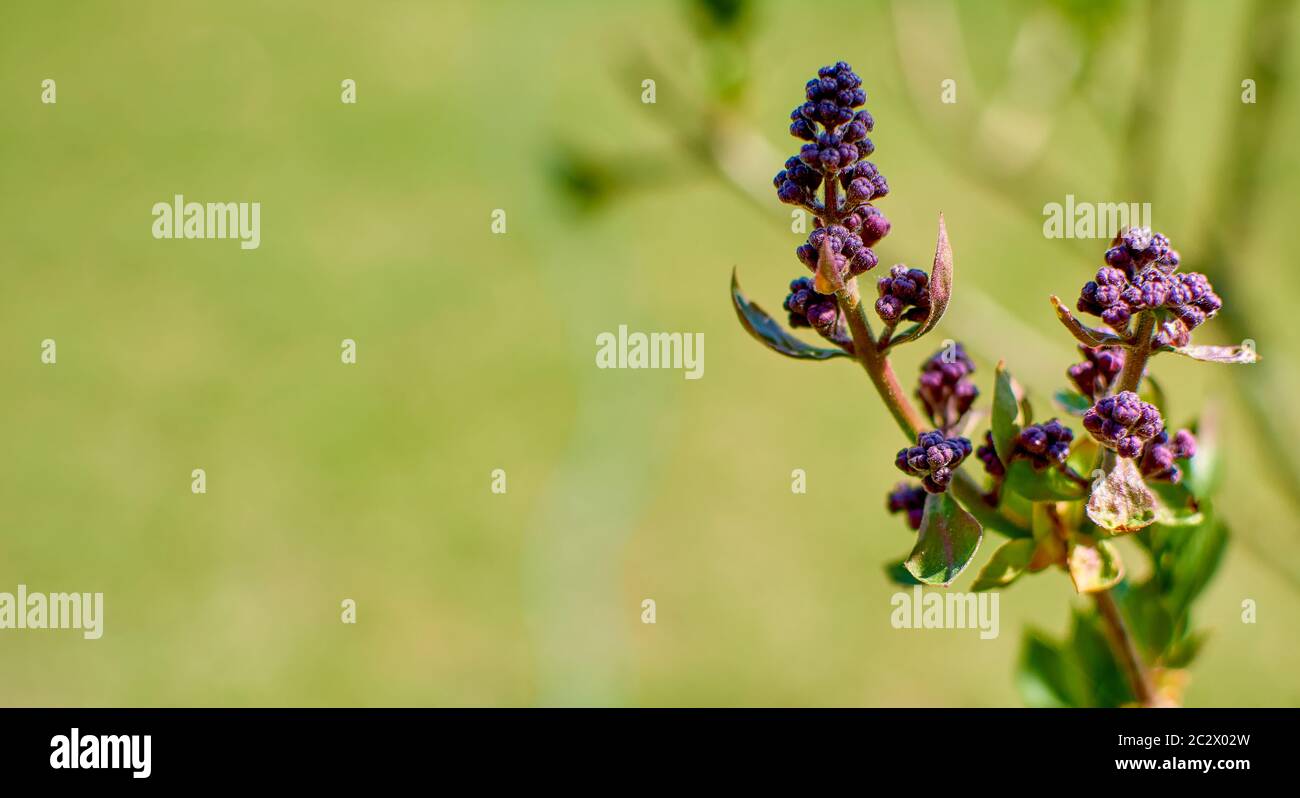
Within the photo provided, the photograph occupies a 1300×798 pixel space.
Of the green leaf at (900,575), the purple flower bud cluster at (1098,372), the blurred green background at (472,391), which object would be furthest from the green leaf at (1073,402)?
the blurred green background at (472,391)

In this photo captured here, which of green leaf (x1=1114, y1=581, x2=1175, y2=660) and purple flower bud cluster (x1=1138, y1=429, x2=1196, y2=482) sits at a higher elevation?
purple flower bud cluster (x1=1138, y1=429, x2=1196, y2=482)

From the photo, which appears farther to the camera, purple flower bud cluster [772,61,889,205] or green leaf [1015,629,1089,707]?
green leaf [1015,629,1089,707]

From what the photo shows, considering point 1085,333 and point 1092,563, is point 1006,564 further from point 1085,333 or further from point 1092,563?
point 1085,333

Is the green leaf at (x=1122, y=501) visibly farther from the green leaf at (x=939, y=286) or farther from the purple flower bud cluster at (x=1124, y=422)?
the green leaf at (x=939, y=286)

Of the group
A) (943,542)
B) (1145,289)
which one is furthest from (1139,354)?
(943,542)

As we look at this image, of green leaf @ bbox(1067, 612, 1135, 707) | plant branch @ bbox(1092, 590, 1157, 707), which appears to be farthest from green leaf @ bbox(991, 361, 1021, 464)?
green leaf @ bbox(1067, 612, 1135, 707)

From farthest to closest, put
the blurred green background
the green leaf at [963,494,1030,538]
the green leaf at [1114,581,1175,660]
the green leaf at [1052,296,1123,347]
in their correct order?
1. the blurred green background
2. the green leaf at [1114,581,1175,660]
3. the green leaf at [963,494,1030,538]
4. the green leaf at [1052,296,1123,347]

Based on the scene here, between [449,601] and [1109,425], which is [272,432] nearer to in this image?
[449,601]

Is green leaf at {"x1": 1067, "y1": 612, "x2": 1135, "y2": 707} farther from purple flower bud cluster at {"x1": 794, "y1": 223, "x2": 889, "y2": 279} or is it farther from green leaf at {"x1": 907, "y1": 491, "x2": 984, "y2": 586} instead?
purple flower bud cluster at {"x1": 794, "y1": 223, "x2": 889, "y2": 279}
